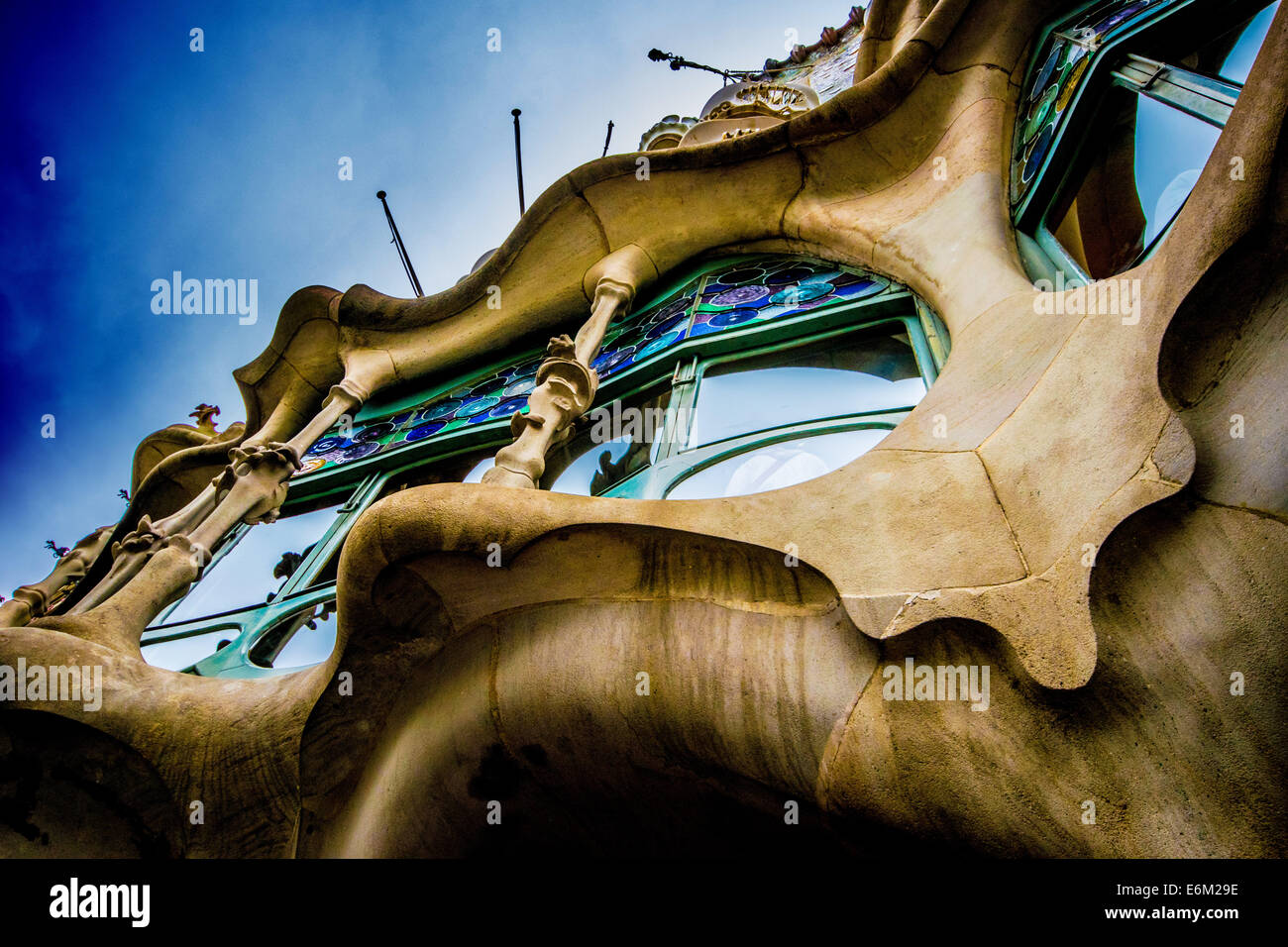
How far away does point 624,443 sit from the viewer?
4.64 meters

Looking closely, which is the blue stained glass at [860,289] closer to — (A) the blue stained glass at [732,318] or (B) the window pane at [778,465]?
(A) the blue stained glass at [732,318]

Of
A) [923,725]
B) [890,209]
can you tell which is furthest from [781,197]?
[923,725]

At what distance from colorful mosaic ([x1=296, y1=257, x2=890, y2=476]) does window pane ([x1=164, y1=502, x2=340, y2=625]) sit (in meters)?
0.47

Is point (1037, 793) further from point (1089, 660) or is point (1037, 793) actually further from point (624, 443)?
point (624, 443)

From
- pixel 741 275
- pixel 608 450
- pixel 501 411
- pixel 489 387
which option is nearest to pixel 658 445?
pixel 608 450

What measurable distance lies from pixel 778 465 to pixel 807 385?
0.80 metres

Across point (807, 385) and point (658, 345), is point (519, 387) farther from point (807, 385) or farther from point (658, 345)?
point (807, 385)

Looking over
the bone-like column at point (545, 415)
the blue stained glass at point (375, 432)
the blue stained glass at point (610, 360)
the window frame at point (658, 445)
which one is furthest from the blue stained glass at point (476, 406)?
the bone-like column at point (545, 415)

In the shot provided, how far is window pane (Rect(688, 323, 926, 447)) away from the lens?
4.09 metres

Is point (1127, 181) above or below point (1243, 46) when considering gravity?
below

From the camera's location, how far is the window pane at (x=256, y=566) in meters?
4.95

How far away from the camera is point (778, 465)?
3.78 meters
